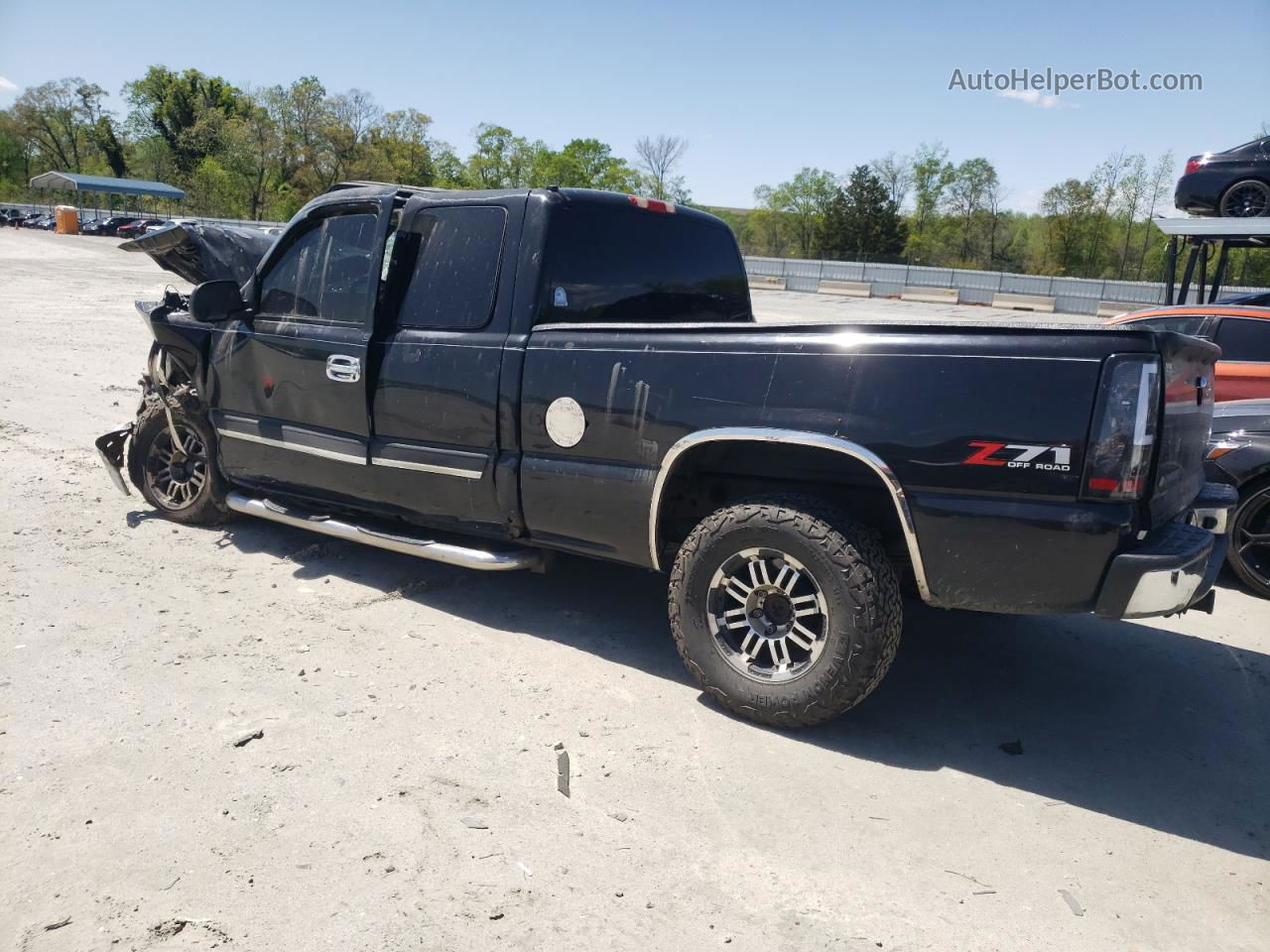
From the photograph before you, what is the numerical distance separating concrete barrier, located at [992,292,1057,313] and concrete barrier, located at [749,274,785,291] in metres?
10.2

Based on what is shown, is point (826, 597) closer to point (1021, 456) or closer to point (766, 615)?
point (766, 615)

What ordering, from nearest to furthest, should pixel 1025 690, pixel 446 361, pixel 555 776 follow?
1. pixel 555 776
2. pixel 1025 690
3. pixel 446 361

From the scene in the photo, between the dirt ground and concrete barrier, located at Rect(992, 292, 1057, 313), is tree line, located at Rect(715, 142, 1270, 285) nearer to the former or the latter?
concrete barrier, located at Rect(992, 292, 1057, 313)

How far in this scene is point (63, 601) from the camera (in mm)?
4590

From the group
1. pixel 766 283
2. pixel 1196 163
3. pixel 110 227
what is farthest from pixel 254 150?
pixel 1196 163

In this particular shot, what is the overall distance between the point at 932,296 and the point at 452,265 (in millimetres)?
36345

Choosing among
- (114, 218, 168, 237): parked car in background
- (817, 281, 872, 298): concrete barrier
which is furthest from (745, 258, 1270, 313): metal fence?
(114, 218, 168, 237): parked car in background

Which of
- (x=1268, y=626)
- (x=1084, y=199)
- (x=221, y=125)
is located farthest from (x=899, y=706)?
(x=221, y=125)

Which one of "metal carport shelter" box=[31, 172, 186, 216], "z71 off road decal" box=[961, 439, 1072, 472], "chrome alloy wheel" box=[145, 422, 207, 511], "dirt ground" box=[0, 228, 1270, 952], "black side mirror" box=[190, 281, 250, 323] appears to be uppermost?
"metal carport shelter" box=[31, 172, 186, 216]

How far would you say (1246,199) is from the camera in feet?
39.0

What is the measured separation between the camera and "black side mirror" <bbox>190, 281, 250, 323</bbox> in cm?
515

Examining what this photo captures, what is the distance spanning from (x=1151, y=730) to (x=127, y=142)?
10399 centimetres

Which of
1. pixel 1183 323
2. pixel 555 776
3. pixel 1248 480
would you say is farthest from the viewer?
pixel 1183 323

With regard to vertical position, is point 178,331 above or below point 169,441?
above
